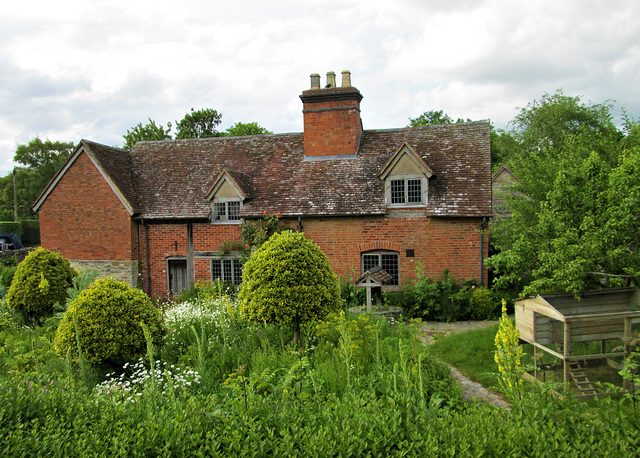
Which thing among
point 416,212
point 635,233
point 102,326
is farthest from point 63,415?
point 416,212

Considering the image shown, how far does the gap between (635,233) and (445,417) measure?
6.45m

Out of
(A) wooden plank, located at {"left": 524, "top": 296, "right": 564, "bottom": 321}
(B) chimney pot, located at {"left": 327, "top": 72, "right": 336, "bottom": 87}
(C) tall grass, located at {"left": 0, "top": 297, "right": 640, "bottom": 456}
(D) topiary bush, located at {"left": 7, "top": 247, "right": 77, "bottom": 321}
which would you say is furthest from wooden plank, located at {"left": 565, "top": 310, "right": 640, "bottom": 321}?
(B) chimney pot, located at {"left": 327, "top": 72, "right": 336, "bottom": 87}

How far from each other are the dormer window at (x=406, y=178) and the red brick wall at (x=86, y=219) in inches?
393

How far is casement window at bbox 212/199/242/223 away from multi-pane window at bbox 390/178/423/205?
5807 mm

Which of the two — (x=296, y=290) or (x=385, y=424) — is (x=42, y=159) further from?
(x=385, y=424)

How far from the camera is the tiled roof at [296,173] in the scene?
16.1 meters

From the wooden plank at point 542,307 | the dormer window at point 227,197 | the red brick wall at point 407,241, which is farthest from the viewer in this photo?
the dormer window at point 227,197

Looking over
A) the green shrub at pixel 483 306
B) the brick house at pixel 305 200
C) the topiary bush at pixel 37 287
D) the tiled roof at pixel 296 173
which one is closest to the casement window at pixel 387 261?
the brick house at pixel 305 200

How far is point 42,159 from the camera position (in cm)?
6197

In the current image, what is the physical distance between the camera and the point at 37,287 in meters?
12.6

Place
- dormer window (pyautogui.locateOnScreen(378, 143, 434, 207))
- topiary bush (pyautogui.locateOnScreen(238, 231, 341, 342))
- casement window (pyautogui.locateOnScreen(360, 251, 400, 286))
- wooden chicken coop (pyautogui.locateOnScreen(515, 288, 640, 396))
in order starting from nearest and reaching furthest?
wooden chicken coop (pyautogui.locateOnScreen(515, 288, 640, 396)) → topiary bush (pyautogui.locateOnScreen(238, 231, 341, 342)) → dormer window (pyautogui.locateOnScreen(378, 143, 434, 207)) → casement window (pyautogui.locateOnScreen(360, 251, 400, 286))

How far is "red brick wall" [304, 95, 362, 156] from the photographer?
17.8 meters

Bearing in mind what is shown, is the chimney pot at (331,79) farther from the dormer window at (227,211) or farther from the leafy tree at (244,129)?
the leafy tree at (244,129)

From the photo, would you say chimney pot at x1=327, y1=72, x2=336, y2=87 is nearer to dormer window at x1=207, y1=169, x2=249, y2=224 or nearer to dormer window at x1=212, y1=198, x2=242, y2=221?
dormer window at x1=207, y1=169, x2=249, y2=224
